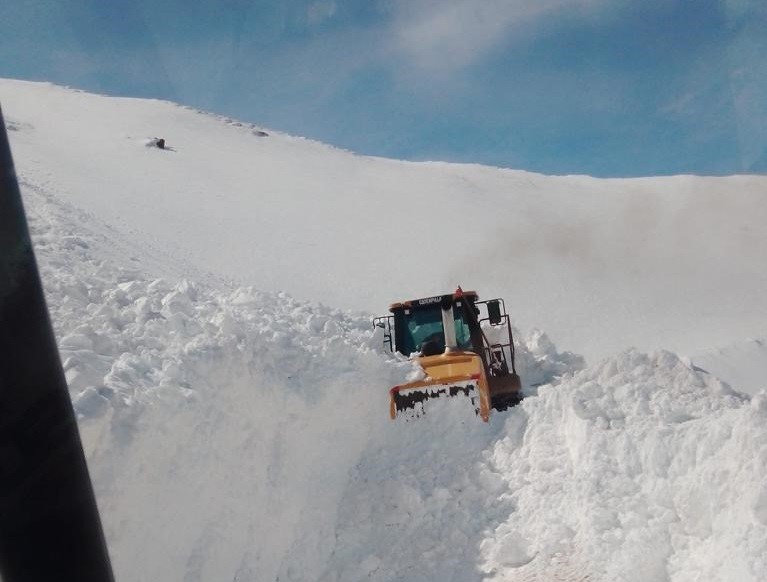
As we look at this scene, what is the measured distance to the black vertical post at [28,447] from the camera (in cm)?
251

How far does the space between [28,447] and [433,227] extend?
32.4m

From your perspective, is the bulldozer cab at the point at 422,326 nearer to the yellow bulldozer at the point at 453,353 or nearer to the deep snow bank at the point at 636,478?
the yellow bulldozer at the point at 453,353

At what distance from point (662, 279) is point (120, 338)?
24089mm

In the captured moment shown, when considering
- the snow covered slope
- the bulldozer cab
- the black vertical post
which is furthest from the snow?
the snow covered slope

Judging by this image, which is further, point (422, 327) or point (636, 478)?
point (422, 327)

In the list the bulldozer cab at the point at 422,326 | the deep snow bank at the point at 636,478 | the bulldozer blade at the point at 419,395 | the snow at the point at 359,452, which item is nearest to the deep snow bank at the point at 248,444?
the snow at the point at 359,452

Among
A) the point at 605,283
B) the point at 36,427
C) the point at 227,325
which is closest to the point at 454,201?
the point at 605,283

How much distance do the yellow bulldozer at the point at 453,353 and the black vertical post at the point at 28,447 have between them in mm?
6286

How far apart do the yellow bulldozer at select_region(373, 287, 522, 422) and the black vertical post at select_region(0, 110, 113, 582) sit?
6.29 meters

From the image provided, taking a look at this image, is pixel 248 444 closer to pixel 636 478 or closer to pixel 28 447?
pixel 636 478

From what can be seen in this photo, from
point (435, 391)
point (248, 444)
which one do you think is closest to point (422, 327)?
point (435, 391)

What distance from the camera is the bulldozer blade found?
28.8ft

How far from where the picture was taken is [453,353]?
31.6 ft

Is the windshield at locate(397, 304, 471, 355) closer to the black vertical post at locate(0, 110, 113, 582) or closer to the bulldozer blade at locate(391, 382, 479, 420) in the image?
the bulldozer blade at locate(391, 382, 479, 420)
